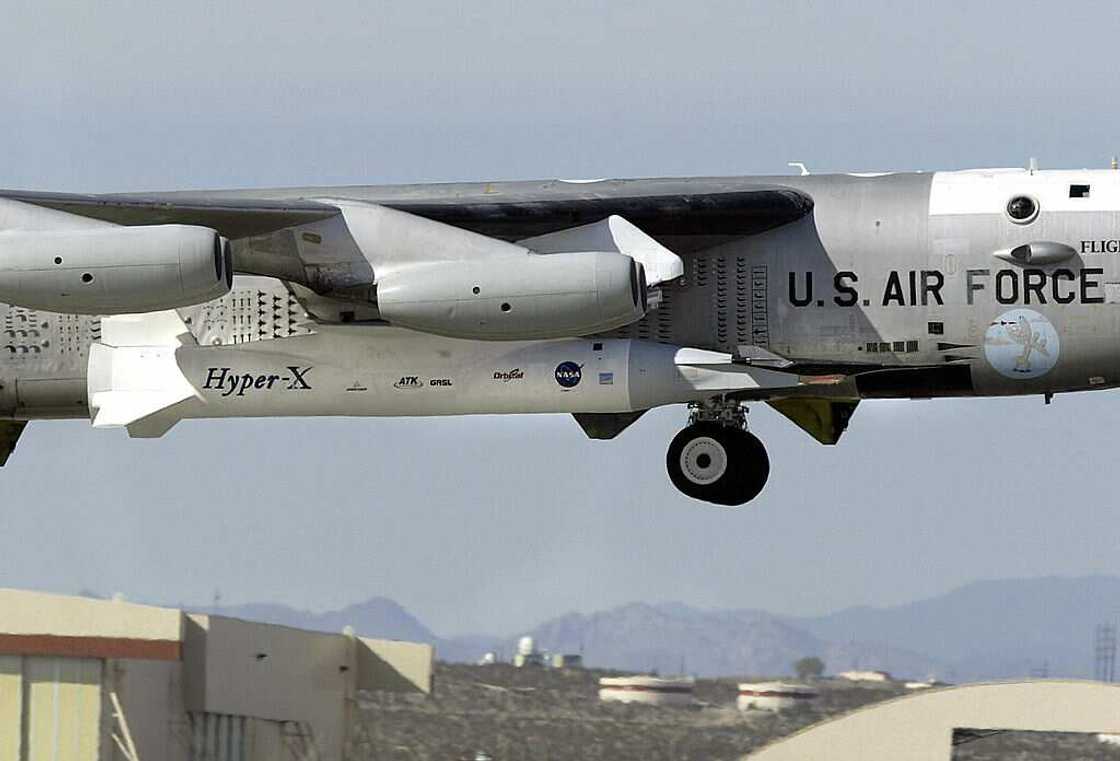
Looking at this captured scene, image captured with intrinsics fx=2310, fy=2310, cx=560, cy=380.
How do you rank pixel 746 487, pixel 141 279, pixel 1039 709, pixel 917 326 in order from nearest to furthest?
pixel 141 279, pixel 917 326, pixel 746 487, pixel 1039 709

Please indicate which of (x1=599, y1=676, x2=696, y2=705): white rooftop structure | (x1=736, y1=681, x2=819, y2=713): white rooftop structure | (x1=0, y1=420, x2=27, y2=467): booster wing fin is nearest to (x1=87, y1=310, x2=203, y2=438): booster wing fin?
(x1=0, y1=420, x2=27, y2=467): booster wing fin

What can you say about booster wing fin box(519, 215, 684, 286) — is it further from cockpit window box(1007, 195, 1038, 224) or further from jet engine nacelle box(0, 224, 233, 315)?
jet engine nacelle box(0, 224, 233, 315)

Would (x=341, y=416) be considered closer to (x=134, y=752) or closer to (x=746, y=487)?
(x=746, y=487)

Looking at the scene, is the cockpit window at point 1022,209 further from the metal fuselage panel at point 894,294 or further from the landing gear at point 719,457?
the landing gear at point 719,457

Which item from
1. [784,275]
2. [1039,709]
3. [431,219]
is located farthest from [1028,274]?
[1039,709]

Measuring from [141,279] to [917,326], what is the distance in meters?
8.50

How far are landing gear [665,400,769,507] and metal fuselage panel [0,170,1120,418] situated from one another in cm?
160

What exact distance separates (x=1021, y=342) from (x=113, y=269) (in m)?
9.90

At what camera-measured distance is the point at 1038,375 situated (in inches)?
1017

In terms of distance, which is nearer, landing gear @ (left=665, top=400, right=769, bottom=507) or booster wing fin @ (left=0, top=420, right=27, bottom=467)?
landing gear @ (left=665, top=400, right=769, bottom=507)

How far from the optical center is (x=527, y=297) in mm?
24312

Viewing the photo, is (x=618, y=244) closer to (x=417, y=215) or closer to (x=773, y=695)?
(x=417, y=215)

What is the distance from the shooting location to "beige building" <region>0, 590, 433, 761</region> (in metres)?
36.2

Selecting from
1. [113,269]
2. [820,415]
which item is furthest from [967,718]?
[113,269]
